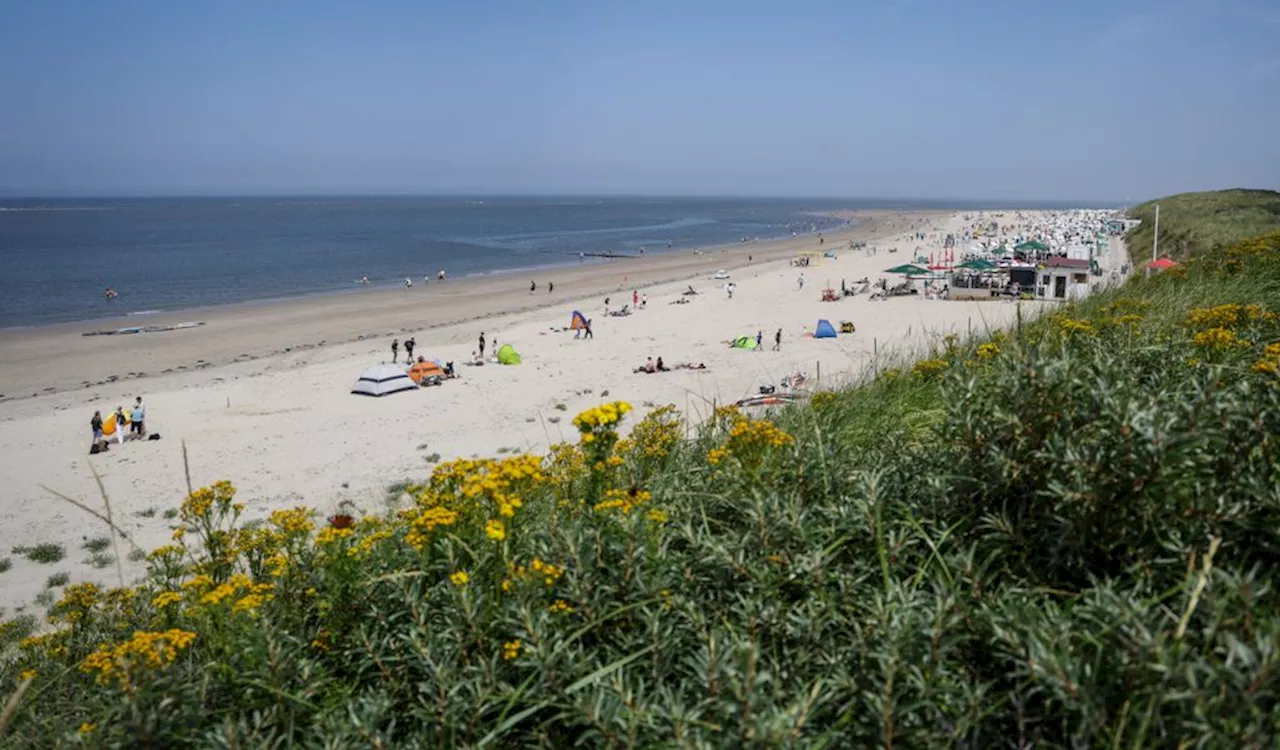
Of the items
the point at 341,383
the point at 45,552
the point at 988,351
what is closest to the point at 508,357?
the point at 341,383

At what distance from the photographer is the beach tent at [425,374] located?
70.0 ft

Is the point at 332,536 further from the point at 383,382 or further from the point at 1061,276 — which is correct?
the point at 1061,276

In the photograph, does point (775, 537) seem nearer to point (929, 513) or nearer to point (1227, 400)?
point (929, 513)

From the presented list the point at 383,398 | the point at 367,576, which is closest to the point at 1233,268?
the point at 367,576

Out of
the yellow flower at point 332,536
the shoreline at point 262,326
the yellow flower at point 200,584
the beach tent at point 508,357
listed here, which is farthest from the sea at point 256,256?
the yellow flower at point 332,536

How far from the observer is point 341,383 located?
71.9 feet

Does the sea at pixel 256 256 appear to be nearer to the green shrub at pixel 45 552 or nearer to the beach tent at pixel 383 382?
the beach tent at pixel 383 382

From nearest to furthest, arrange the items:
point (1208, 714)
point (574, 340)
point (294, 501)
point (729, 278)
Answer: point (1208, 714) < point (294, 501) < point (574, 340) < point (729, 278)

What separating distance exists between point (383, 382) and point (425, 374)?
4.38ft

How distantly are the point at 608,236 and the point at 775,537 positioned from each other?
282ft

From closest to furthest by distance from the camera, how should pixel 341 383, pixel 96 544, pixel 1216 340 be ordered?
pixel 1216 340
pixel 96 544
pixel 341 383

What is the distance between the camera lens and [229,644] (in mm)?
2270

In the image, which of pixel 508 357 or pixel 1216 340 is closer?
pixel 1216 340

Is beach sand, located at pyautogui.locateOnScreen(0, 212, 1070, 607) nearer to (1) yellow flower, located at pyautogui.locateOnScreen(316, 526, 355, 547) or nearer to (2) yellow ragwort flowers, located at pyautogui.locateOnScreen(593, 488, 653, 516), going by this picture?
(1) yellow flower, located at pyautogui.locateOnScreen(316, 526, 355, 547)
